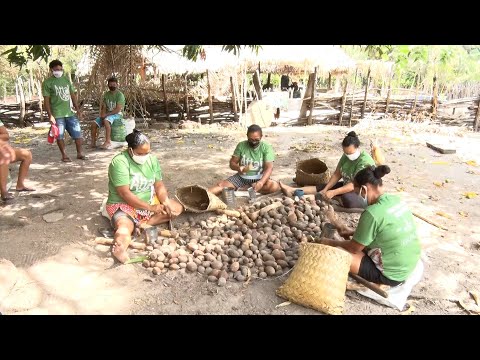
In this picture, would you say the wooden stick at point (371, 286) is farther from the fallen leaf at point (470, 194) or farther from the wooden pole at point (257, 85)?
the wooden pole at point (257, 85)

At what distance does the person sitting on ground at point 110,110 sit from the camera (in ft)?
24.0

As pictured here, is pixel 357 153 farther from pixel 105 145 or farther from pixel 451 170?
pixel 105 145

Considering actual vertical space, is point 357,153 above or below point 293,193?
above

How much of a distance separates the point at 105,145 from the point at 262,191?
4.25 meters

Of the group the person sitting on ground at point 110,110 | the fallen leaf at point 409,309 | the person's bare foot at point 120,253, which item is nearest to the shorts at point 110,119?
the person sitting on ground at point 110,110

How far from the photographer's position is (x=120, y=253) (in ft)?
11.0

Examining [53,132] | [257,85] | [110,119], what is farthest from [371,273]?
[257,85]

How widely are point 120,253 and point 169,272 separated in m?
0.52

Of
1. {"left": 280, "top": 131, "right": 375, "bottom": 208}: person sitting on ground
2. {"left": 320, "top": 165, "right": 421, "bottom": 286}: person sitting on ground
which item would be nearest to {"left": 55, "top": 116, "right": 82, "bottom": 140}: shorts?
{"left": 280, "top": 131, "right": 375, "bottom": 208}: person sitting on ground

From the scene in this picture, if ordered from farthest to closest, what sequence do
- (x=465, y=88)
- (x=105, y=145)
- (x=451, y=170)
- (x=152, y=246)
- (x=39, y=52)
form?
(x=465, y=88)
(x=105, y=145)
(x=451, y=170)
(x=152, y=246)
(x=39, y=52)

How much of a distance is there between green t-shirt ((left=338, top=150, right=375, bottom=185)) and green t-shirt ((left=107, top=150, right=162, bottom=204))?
233cm

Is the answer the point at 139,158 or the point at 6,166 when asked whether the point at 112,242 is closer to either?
the point at 139,158

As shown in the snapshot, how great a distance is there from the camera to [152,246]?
3641 millimetres

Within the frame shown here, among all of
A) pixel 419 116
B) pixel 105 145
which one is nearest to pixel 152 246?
pixel 105 145
